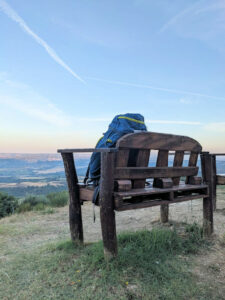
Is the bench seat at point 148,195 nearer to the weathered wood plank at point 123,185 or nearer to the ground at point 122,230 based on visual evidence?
the weathered wood plank at point 123,185

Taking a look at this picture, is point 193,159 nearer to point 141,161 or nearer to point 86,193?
point 141,161

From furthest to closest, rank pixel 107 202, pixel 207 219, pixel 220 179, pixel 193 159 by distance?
pixel 220 179, pixel 207 219, pixel 193 159, pixel 107 202

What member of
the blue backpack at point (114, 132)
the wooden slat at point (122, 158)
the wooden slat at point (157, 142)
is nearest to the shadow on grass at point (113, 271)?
the blue backpack at point (114, 132)

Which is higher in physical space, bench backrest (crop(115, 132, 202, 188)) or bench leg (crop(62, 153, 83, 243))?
bench backrest (crop(115, 132, 202, 188))

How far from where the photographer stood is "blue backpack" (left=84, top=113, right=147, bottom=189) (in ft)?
10.9

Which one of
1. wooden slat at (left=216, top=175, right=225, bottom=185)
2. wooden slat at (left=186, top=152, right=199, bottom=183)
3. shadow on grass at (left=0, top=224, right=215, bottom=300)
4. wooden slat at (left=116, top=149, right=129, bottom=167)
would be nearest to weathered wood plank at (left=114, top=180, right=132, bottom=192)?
Result: wooden slat at (left=116, top=149, right=129, bottom=167)

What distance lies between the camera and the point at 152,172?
Result: 11.2 feet

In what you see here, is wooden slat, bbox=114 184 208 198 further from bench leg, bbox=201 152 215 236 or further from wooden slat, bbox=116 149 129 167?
wooden slat, bbox=116 149 129 167

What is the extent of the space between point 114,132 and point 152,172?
2.33 ft

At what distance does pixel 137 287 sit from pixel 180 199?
59.7 inches

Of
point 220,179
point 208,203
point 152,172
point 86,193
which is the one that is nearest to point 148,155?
point 152,172

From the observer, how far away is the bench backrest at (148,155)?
3.12 metres

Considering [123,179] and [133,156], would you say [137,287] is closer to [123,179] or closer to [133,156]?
[123,179]

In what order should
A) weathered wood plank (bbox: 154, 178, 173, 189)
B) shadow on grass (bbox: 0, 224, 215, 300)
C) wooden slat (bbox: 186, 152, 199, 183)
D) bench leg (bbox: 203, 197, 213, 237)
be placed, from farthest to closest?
1. bench leg (bbox: 203, 197, 213, 237)
2. wooden slat (bbox: 186, 152, 199, 183)
3. weathered wood plank (bbox: 154, 178, 173, 189)
4. shadow on grass (bbox: 0, 224, 215, 300)
